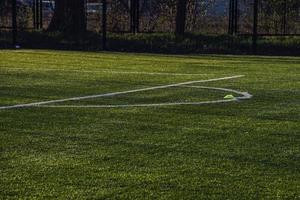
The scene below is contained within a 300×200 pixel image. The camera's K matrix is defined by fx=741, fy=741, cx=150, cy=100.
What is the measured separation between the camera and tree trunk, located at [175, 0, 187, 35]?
2425cm

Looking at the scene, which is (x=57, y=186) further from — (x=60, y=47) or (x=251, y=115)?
(x=60, y=47)

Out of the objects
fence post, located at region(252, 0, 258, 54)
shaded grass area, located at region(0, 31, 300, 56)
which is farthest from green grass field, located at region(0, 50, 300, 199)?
shaded grass area, located at region(0, 31, 300, 56)

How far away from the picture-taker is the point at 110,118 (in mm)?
8062

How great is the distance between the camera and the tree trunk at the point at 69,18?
25719mm

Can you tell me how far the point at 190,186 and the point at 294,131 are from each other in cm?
249

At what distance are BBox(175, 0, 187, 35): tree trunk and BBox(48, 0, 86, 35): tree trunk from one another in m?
3.33

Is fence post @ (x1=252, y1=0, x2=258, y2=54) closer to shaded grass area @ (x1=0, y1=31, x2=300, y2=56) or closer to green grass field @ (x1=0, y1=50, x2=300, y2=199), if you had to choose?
shaded grass area @ (x1=0, y1=31, x2=300, y2=56)

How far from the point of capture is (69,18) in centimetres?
2612

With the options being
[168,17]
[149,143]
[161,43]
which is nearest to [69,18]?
[168,17]

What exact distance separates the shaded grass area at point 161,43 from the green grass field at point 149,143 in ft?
30.2

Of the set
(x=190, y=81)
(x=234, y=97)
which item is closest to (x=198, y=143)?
(x=234, y=97)

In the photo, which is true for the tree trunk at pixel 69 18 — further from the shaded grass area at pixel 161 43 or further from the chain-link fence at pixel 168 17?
the shaded grass area at pixel 161 43

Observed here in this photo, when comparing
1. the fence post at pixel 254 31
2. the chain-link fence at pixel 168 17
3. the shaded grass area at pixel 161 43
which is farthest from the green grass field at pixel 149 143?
the chain-link fence at pixel 168 17

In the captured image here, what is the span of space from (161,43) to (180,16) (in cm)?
230
